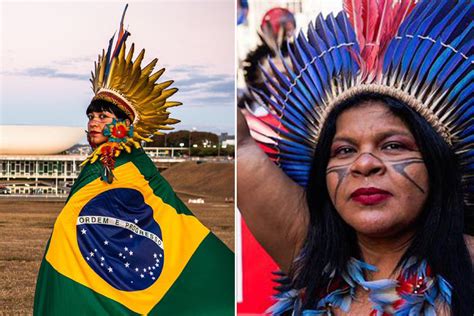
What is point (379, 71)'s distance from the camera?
3.03 m

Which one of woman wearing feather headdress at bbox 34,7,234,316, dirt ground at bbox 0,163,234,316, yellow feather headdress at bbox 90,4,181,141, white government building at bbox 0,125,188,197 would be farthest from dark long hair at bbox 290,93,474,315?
white government building at bbox 0,125,188,197

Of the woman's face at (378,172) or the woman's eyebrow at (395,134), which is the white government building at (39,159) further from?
the woman's eyebrow at (395,134)

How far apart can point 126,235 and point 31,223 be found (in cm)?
109

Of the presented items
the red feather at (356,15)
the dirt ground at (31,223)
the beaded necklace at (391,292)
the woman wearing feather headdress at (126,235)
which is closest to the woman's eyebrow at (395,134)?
the red feather at (356,15)

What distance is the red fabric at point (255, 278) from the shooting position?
3.22m

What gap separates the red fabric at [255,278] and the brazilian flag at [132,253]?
84cm

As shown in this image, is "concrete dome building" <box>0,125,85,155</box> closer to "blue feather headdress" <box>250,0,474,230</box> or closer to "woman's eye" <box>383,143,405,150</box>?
"blue feather headdress" <box>250,0,474,230</box>

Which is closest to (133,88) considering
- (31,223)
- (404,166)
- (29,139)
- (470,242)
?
(29,139)

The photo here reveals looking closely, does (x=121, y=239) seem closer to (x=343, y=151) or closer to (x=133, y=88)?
(x=133, y=88)

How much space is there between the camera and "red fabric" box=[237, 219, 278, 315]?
3.22m

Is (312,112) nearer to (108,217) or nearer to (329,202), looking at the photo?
(329,202)

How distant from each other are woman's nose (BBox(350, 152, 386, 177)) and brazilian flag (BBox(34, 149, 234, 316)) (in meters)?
1.29

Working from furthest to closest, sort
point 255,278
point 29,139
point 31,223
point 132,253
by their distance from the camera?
point 31,223, point 29,139, point 132,253, point 255,278

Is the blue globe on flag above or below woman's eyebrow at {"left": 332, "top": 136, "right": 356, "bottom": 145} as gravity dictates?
below
